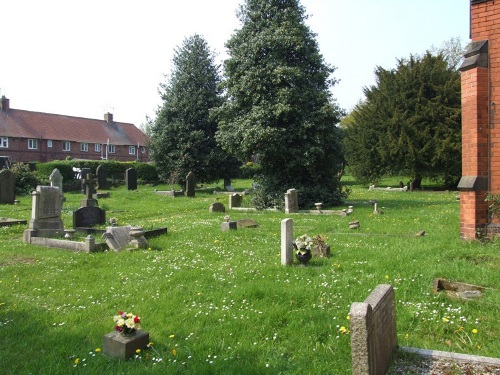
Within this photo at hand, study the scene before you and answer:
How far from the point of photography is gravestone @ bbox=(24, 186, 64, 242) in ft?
38.7

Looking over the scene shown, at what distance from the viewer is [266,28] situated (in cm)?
2102

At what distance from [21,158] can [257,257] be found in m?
53.2

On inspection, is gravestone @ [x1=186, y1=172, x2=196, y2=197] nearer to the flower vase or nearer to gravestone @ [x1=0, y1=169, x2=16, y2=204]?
gravestone @ [x1=0, y1=169, x2=16, y2=204]

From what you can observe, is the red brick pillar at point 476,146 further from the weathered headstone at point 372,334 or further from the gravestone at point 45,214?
the gravestone at point 45,214

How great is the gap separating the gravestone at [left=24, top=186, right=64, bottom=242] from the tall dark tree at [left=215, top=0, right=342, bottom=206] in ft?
31.1

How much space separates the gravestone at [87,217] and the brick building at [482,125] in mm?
10816

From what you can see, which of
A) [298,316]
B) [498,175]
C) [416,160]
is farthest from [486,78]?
[416,160]

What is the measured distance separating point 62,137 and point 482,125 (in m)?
57.5

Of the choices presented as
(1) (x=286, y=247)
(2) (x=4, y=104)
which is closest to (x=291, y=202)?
(1) (x=286, y=247)

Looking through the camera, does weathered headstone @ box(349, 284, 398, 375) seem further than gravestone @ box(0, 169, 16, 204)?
No

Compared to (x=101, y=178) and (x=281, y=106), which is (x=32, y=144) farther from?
(x=281, y=106)

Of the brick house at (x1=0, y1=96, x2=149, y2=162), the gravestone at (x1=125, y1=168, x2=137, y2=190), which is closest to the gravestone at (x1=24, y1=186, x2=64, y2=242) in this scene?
the gravestone at (x1=125, y1=168, x2=137, y2=190)

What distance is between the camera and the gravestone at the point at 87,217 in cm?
1338

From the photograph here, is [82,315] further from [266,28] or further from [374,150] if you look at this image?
[374,150]
